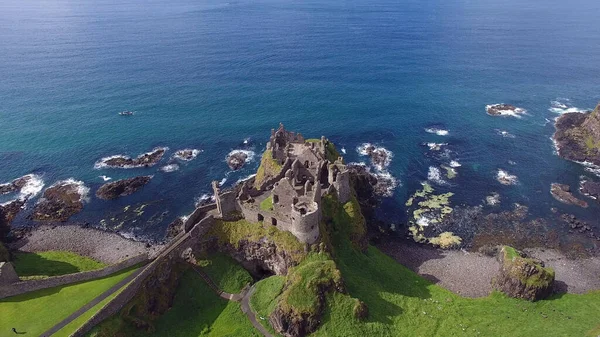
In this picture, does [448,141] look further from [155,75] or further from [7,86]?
[7,86]

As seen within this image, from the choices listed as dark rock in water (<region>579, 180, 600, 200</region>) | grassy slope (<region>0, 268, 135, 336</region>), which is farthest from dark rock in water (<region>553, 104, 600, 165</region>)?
grassy slope (<region>0, 268, 135, 336</region>)

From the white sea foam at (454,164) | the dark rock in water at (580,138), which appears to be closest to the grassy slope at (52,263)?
the white sea foam at (454,164)

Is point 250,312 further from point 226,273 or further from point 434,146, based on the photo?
point 434,146

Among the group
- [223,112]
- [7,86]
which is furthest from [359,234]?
[7,86]

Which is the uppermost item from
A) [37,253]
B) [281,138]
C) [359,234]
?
[281,138]

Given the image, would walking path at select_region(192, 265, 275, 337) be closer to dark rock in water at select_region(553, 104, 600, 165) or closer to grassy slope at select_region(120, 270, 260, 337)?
grassy slope at select_region(120, 270, 260, 337)

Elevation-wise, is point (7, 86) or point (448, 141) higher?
point (7, 86)

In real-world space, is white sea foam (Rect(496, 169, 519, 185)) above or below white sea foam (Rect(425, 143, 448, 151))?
below
